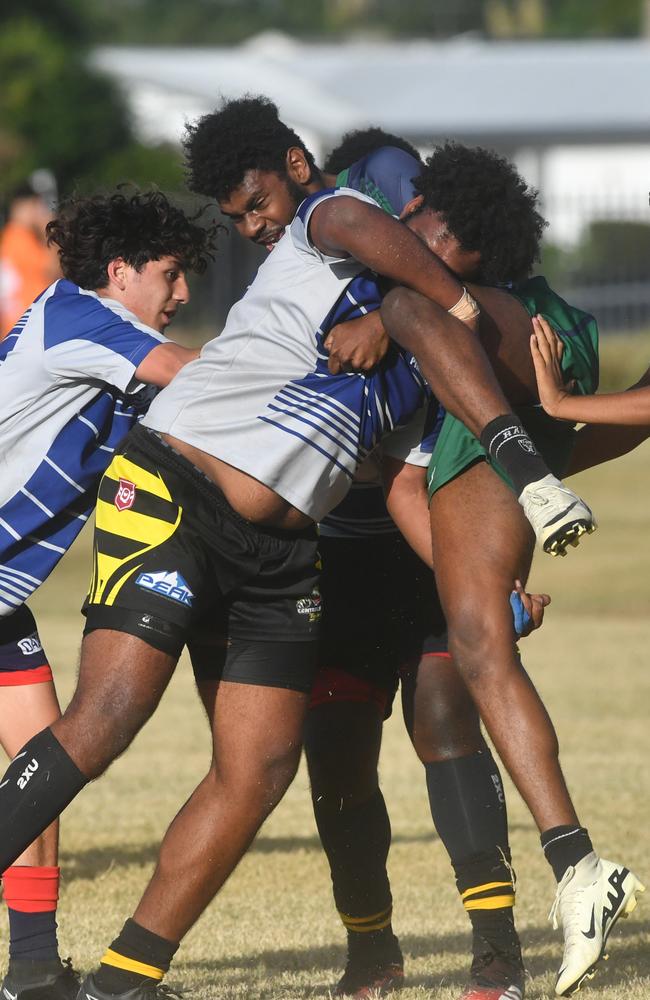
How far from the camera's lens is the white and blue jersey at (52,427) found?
4.56 meters

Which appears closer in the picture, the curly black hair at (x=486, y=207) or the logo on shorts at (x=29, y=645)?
the curly black hair at (x=486, y=207)

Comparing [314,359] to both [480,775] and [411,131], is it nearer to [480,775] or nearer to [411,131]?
[480,775]

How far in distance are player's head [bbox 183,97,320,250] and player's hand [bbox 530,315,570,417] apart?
1.09 m

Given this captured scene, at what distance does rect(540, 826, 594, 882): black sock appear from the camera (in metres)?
4.02

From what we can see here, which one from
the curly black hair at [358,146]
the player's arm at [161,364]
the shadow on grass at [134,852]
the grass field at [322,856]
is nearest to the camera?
the player's arm at [161,364]

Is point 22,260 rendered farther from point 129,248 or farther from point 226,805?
point 226,805

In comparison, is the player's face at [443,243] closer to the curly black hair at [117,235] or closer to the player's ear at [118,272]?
the curly black hair at [117,235]

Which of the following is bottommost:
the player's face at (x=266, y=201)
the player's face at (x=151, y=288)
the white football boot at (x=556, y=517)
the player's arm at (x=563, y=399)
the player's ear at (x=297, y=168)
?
the white football boot at (x=556, y=517)

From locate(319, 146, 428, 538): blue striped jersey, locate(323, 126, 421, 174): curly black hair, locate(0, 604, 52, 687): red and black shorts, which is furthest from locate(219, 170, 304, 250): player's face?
locate(0, 604, 52, 687): red and black shorts

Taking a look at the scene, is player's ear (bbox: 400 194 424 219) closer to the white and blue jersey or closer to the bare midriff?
the white and blue jersey

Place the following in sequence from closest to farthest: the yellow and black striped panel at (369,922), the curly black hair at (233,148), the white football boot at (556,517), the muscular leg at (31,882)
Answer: the white football boot at (556,517) < the muscular leg at (31,882) < the yellow and black striped panel at (369,922) < the curly black hair at (233,148)

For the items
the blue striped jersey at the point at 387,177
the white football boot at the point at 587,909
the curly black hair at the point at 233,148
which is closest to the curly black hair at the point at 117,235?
the curly black hair at the point at 233,148

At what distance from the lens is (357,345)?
414 cm

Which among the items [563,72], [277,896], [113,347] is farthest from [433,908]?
[563,72]
